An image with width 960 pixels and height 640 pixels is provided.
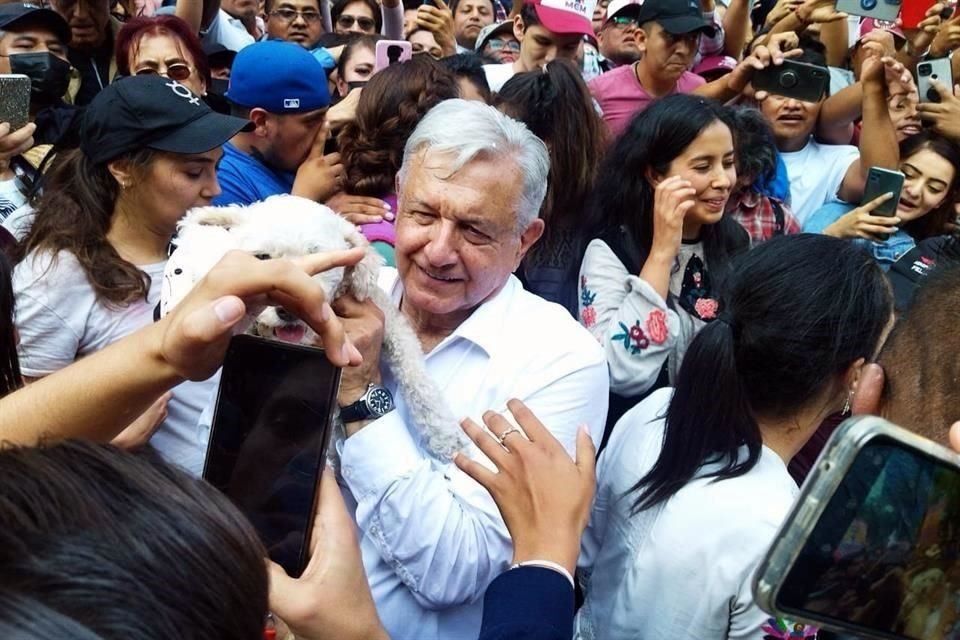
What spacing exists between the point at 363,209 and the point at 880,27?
177 inches

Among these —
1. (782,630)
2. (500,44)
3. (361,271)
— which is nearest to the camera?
(782,630)

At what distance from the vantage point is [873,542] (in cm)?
91

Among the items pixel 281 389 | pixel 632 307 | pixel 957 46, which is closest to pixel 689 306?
pixel 632 307

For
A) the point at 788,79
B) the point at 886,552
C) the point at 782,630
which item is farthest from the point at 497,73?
the point at 886,552

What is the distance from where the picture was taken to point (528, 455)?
138cm

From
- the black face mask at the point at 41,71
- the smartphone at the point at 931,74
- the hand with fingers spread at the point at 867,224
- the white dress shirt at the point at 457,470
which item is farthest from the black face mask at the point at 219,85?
the smartphone at the point at 931,74

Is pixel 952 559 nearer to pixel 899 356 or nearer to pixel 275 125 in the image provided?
pixel 899 356

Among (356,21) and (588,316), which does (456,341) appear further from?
(356,21)

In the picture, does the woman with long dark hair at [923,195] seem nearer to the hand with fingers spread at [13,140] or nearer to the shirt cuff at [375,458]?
the shirt cuff at [375,458]

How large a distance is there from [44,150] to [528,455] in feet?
9.07

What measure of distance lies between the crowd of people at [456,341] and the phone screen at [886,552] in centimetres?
15

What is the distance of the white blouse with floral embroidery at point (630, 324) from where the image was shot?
279 centimetres

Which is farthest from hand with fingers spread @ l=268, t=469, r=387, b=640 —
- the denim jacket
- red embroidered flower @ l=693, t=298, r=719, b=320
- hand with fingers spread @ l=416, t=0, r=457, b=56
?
hand with fingers spread @ l=416, t=0, r=457, b=56

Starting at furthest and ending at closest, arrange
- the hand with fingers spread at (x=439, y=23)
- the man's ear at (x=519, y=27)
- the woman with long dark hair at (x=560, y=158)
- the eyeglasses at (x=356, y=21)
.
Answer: the eyeglasses at (x=356, y=21) → the man's ear at (x=519, y=27) → the hand with fingers spread at (x=439, y=23) → the woman with long dark hair at (x=560, y=158)
